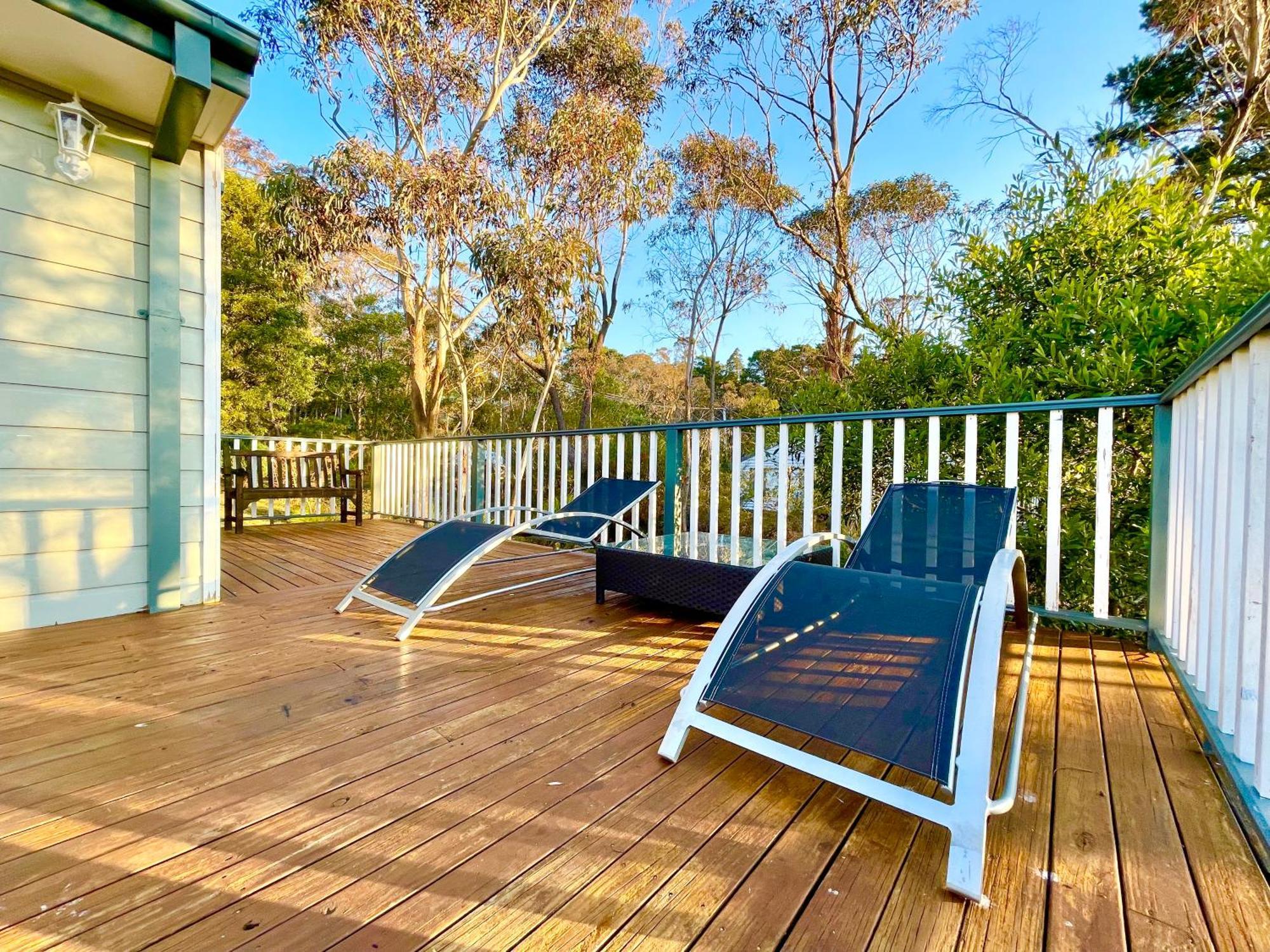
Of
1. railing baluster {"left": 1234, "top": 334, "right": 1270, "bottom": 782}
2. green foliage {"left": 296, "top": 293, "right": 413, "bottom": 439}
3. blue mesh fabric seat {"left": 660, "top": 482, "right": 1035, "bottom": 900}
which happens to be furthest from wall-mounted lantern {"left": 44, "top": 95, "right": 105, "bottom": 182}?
green foliage {"left": 296, "top": 293, "right": 413, "bottom": 439}

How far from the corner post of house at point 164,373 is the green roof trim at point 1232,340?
3907mm

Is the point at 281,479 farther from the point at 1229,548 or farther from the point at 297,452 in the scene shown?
the point at 1229,548

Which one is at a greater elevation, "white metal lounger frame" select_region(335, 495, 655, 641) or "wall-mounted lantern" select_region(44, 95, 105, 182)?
"wall-mounted lantern" select_region(44, 95, 105, 182)

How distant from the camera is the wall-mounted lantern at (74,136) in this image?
2.47 metres

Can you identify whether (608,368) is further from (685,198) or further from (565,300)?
(565,300)

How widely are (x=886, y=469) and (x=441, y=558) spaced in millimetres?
3202

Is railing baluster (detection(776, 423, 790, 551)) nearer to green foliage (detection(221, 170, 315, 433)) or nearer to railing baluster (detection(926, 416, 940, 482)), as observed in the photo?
railing baluster (detection(926, 416, 940, 482))

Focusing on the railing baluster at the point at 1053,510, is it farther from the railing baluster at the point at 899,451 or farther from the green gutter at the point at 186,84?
the green gutter at the point at 186,84

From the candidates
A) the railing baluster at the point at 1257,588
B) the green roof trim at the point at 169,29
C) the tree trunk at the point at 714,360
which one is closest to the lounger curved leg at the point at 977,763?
the railing baluster at the point at 1257,588

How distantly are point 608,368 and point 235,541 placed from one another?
11825 millimetres

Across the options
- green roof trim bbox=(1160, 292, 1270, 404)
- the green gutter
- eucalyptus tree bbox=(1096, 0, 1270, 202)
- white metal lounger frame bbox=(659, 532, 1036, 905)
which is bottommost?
white metal lounger frame bbox=(659, 532, 1036, 905)

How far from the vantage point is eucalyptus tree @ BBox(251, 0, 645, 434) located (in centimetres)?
737

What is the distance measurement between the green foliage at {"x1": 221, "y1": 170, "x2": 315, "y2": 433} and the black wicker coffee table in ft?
35.3

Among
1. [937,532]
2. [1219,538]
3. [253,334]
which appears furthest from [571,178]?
[1219,538]
